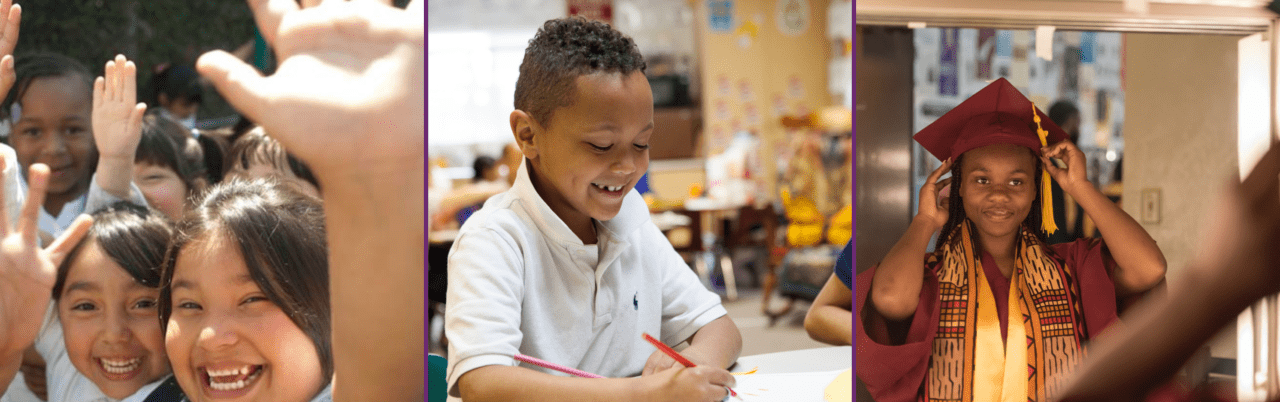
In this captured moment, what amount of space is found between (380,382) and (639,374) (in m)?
0.52

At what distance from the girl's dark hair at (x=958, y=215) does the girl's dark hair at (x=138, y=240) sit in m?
1.55

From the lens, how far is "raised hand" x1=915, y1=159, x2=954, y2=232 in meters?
1.73

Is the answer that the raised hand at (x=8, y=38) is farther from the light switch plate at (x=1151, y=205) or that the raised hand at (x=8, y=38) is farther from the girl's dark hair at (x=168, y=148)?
the light switch plate at (x=1151, y=205)

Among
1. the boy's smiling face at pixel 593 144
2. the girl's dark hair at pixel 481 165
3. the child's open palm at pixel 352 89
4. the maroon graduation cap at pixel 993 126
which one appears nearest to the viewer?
the boy's smiling face at pixel 593 144

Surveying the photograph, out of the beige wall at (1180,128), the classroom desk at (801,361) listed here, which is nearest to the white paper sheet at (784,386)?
the classroom desk at (801,361)

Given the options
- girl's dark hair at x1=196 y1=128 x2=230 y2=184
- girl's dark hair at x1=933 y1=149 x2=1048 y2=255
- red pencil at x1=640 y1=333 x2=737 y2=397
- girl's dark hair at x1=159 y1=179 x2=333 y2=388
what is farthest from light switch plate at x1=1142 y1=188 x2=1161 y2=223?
girl's dark hair at x1=196 y1=128 x2=230 y2=184

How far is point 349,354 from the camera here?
1645mm

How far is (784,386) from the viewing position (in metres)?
1.60

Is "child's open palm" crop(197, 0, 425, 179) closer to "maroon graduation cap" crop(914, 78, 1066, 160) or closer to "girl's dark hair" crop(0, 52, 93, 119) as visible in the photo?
"girl's dark hair" crop(0, 52, 93, 119)

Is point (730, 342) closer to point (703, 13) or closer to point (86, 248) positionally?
point (703, 13)

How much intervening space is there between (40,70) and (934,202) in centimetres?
184

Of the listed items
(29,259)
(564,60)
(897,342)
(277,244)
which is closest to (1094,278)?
(897,342)

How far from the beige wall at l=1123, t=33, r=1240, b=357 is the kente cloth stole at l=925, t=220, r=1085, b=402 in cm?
23

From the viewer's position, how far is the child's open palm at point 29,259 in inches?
67.9
